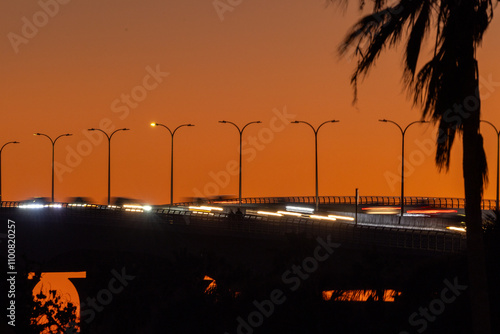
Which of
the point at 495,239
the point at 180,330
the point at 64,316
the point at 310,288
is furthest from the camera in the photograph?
the point at 64,316

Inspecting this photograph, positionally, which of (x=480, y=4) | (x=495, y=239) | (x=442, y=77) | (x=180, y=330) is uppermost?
(x=480, y=4)

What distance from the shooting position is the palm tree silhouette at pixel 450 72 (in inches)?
471

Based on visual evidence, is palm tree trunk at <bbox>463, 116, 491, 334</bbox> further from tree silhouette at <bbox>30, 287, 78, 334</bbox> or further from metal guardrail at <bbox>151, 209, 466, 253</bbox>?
metal guardrail at <bbox>151, 209, 466, 253</bbox>

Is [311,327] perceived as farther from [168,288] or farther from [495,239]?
[168,288]

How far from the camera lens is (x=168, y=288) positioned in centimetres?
3781

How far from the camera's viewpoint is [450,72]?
39.1ft

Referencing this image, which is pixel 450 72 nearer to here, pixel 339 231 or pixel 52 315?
pixel 52 315

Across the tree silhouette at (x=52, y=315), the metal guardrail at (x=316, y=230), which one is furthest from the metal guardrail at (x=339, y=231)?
the tree silhouette at (x=52, y=315)

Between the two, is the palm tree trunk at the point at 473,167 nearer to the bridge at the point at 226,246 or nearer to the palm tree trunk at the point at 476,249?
the palm tree trunk at the point at 476,249

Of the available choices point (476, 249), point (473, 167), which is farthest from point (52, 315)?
point (473, 167)

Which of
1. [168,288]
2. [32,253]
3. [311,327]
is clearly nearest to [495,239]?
[311,327]

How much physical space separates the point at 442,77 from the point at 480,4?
3.97ft

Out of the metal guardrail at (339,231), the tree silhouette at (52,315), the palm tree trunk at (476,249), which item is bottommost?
the tree silhouette at (52,315)

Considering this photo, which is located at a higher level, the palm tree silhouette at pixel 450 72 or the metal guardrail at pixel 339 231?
the palm tree silhouette at pixel 450 72
